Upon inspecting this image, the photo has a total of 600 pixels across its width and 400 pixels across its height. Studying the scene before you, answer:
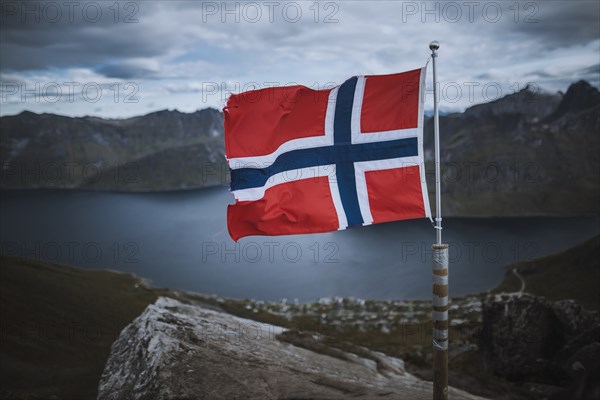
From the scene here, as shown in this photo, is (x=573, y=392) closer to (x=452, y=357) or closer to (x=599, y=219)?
(x=452, y=357)

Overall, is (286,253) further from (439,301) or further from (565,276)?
(439,301)

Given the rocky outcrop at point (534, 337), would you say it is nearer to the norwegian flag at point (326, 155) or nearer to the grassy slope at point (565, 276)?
the norwegian flag at point (326, 155)

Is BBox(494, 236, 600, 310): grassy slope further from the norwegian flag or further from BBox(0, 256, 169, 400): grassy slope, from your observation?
the norwegian flag

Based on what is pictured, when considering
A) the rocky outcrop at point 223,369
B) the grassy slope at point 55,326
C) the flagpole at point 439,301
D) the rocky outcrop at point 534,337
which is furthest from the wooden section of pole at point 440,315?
the grassy slope at point 55,326

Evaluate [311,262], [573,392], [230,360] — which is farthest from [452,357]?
[311,262]

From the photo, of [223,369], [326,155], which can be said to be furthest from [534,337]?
[326,155]
